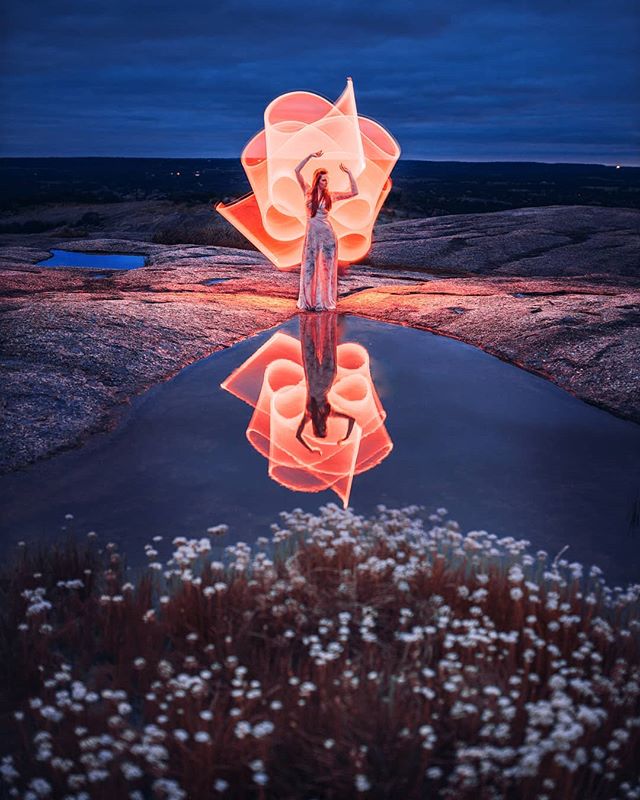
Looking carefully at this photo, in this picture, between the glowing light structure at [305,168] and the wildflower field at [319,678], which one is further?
the glowing light structure at [305,168]

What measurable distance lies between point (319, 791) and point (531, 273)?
2410cm

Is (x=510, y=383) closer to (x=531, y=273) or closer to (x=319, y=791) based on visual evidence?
(x=319, y=791)

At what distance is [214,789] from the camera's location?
3293mm


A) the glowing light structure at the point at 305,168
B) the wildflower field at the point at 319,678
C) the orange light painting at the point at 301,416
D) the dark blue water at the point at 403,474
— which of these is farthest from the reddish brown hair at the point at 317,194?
the wildflower field at the point at 319,678

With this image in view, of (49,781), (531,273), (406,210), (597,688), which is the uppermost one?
(406,210)

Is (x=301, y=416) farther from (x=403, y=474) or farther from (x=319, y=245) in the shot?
(x=319, y=245)

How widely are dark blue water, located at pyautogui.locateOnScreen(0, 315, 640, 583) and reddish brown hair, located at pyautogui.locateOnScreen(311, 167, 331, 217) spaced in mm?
6042

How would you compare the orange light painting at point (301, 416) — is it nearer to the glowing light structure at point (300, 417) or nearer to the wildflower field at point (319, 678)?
the glowing light structure at point (300, 417)

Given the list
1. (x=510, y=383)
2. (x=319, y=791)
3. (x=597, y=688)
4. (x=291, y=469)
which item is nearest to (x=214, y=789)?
(x=319, y=791)

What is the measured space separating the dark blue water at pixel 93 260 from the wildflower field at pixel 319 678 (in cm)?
2322

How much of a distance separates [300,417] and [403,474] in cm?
207

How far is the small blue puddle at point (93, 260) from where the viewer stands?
88.8 feet

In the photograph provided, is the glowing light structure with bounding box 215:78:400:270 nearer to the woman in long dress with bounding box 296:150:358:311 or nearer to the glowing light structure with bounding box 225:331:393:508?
the woman in long dress with bounding box 296:150:358:311

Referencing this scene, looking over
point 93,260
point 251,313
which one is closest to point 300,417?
point 251,313
